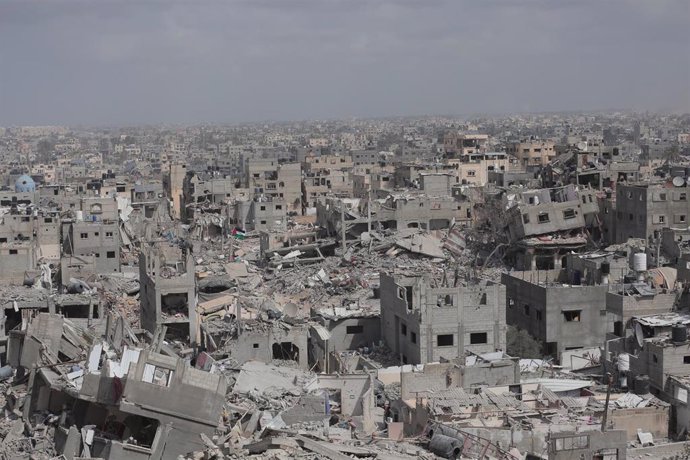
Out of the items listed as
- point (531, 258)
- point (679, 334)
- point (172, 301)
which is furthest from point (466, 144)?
point (679, 334)

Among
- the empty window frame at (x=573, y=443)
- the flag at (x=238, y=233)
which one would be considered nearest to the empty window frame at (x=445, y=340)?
the empty window frame at (x=573, y=443)

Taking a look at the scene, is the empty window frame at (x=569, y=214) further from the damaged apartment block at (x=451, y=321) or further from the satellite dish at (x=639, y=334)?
the satellite dish at (x=639, y=334)

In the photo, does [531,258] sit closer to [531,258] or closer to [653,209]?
[531,258]

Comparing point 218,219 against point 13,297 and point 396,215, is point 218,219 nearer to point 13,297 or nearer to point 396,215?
point 396,215

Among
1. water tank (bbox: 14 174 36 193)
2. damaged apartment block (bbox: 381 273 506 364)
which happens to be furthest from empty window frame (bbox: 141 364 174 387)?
water tank (bbox: 14 174 36 193)

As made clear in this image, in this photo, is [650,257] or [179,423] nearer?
[179,423]

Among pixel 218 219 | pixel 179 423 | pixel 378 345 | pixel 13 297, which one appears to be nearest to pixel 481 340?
pixel 378 345
